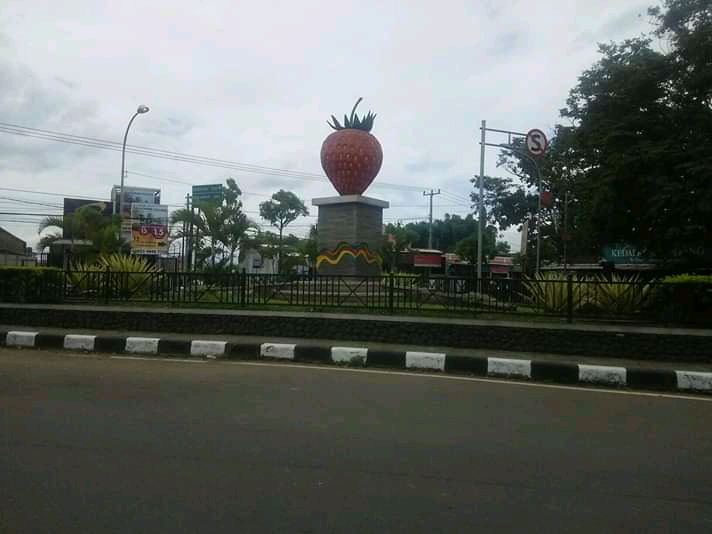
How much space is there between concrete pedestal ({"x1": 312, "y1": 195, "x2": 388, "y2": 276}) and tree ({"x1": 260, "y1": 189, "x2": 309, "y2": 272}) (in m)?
29.6

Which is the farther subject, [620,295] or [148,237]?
[148,237]

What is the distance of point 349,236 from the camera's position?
17.6m

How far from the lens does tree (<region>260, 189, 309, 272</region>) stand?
48.0 meters

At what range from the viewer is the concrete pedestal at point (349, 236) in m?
17.4

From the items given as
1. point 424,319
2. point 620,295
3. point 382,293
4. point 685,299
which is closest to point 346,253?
point 382,293

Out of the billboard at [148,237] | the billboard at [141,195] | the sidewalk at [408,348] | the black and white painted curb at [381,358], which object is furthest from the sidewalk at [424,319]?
the billboard at [141,195]

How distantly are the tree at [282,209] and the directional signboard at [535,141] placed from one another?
30106mm

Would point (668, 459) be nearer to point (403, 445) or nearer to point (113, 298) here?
point (403, 445)

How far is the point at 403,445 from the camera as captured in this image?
4836mm

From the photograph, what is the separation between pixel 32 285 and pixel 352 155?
9.27 meters

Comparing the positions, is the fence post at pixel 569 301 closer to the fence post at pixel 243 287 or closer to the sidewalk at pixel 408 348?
the sidewalk at pixel 408 348

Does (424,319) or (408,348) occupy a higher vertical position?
(424,319)

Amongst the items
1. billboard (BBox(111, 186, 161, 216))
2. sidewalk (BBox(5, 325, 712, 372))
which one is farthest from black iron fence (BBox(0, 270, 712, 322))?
billboard (BBox(111, 186, 161, 216))

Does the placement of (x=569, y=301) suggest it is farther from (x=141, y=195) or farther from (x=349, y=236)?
(x=141, y=195)
